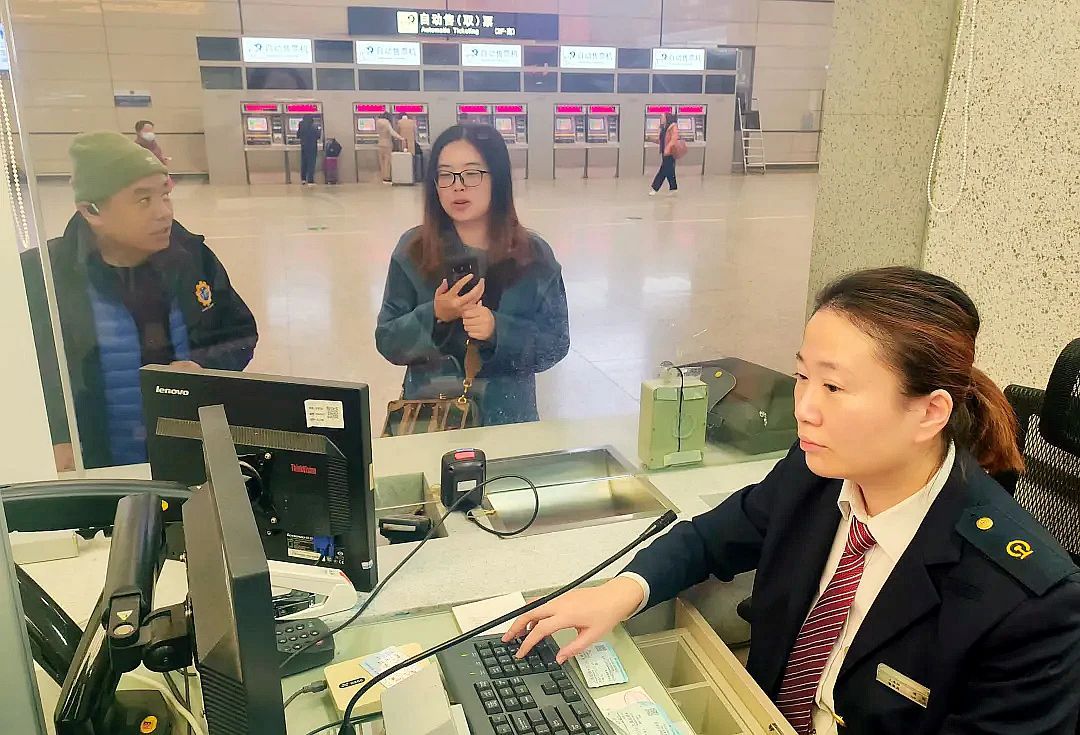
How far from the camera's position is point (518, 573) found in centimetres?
146

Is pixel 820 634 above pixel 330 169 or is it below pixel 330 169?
below

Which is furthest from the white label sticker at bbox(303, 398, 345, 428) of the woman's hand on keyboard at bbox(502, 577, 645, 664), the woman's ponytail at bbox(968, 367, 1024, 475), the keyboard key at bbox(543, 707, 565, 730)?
the woman's ponytail at bbox(968, 367, 1024, 475)

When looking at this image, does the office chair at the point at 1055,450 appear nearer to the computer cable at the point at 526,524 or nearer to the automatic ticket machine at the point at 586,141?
the computer cable at the point at 526,524

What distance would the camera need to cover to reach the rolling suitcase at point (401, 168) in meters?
2.57

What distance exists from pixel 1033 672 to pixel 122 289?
2.37 m

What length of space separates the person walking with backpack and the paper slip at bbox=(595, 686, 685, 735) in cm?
225

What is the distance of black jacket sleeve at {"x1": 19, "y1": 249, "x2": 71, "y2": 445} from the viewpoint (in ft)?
5.45

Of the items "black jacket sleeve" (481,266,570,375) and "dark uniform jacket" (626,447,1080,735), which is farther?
"black jacket sleeve" (481,266,570,375)

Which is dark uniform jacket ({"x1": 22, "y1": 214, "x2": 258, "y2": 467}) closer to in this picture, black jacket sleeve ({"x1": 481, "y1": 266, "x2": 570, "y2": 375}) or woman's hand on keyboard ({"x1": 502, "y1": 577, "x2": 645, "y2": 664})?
black jacket sleeve ({"x1": 481, "y1": 266, "x2": 570, "y2": 375})

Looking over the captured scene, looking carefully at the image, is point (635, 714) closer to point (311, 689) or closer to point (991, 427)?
point (311, 689)

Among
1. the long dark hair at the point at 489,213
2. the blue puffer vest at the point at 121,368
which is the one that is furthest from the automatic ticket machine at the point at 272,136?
the blue puffer vest at the point at 121,368

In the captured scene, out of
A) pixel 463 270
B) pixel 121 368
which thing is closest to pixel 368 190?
pixel 463 270

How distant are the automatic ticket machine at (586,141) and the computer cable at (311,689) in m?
2.06

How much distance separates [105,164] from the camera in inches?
88.6
